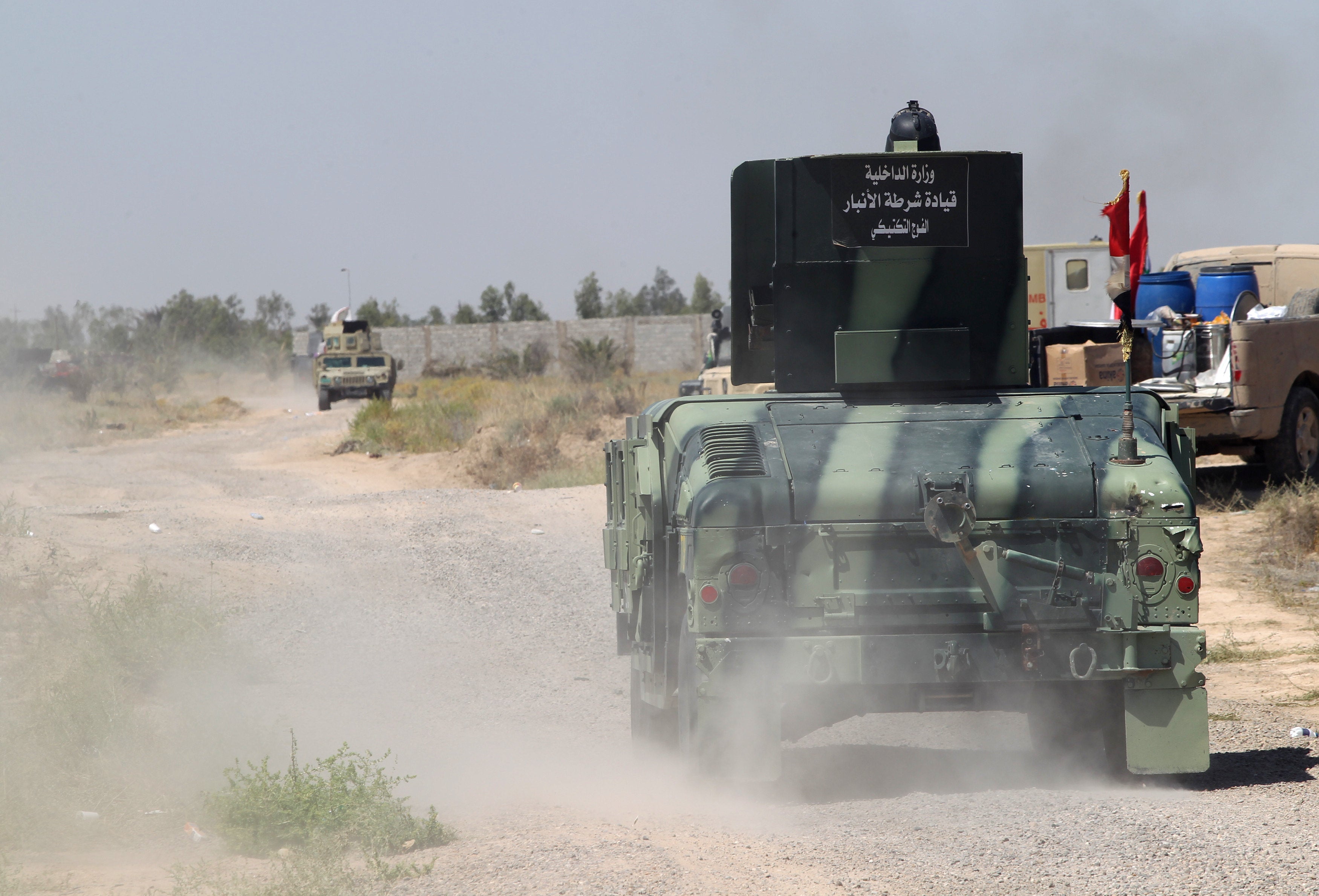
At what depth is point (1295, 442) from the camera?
43.1 ft

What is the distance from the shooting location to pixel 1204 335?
42.9ft

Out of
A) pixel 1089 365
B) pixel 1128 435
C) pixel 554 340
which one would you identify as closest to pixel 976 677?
pixel 1128 435

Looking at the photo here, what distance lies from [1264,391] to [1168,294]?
65.7 inches

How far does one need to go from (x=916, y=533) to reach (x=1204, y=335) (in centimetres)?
932

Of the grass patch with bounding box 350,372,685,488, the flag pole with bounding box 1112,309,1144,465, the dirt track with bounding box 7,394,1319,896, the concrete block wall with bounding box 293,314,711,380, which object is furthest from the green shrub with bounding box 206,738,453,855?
the concrete block wall with bounding box 293,314,711,380

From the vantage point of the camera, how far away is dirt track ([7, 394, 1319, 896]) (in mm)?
4191

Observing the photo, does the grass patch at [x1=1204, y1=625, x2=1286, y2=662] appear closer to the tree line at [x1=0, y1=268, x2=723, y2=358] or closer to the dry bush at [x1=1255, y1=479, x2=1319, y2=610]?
the dry bush at [x1=1255, y1=479, x2=1319, y2=610]

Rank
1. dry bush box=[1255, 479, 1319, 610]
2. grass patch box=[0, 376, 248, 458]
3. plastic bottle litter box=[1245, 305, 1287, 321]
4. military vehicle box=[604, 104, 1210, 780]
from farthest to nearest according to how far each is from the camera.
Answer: grass patch box=[0, 376, 248, 458] < plastic bottle litter box=[1245, 305, 1287, 321] < dry bush box=[1255, 479, 1319, 610] < military vehicle box=[604, 104, 1210, 780]

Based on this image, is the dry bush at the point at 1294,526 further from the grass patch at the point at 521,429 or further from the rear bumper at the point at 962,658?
the grass patch at the point at 521,429

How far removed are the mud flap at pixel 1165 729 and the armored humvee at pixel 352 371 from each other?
31495mm

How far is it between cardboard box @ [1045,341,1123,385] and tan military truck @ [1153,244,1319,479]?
0.49 m

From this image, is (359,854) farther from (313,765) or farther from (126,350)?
(126,350)

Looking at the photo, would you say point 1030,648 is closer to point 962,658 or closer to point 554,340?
point 962,658

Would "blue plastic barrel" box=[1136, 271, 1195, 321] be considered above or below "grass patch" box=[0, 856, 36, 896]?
above
